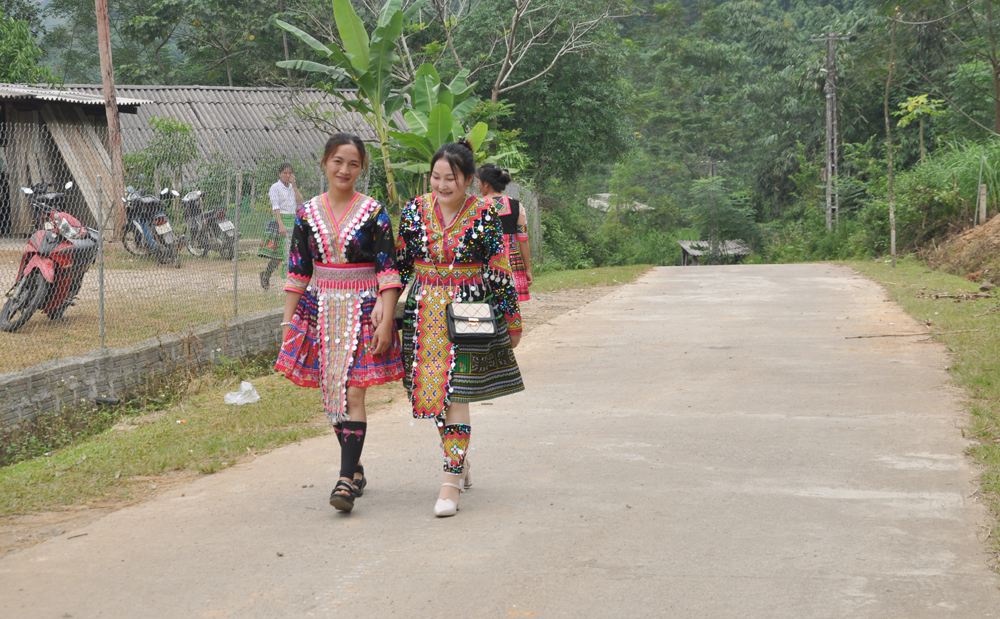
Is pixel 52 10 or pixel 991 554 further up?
pixel 52 10

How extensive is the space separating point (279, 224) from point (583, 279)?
859cm

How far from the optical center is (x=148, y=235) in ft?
28.4

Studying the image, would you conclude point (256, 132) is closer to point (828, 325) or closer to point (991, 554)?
point (828, 325)

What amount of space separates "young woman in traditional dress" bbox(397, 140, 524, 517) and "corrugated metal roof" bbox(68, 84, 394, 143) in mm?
19008

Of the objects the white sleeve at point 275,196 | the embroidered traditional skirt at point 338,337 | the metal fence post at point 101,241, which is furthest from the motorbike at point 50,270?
the embroidered traditional skirt at point 338,337

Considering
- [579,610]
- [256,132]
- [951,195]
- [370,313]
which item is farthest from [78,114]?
[951,195]

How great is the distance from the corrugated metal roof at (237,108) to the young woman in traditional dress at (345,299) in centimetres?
1885

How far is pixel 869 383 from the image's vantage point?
7.28 metres

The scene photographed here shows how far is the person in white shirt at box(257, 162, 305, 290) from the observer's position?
10.2 meters

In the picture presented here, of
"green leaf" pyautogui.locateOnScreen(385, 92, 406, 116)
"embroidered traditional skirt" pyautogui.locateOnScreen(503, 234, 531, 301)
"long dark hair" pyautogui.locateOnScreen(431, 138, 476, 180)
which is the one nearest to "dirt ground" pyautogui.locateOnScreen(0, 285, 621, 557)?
"long dark hair" pyautogui.locateOnScreen(431, 138, 476, 180)

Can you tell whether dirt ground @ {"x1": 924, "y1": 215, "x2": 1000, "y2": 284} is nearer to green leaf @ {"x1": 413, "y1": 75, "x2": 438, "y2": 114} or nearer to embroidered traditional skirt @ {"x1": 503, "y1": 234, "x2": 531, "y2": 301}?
green leaf @ {"x1": 413, "y1": 75, "x2": 438, "y2": 114}

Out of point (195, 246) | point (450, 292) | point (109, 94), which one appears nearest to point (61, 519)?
point (450, 292)

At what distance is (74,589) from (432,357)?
178 centimetres

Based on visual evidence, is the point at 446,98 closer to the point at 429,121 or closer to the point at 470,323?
the point at 429,121
